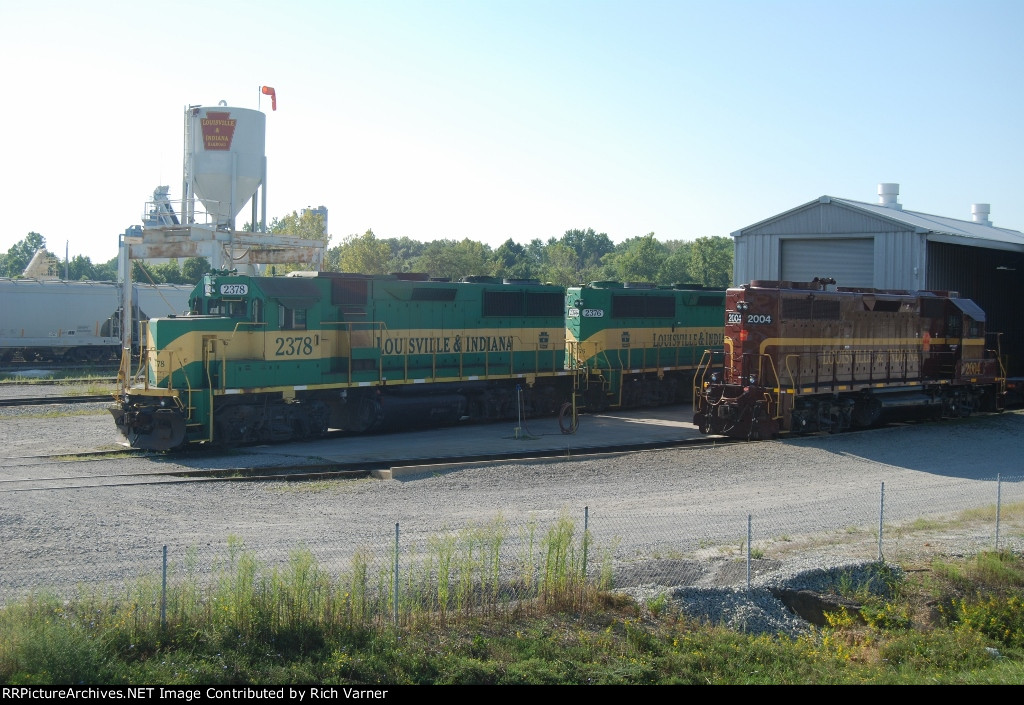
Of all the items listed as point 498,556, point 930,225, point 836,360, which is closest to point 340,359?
point 836,360

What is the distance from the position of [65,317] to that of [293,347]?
24.8 m

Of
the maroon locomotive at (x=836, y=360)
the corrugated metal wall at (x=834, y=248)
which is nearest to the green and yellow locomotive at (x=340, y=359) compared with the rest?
the maroon locomotive at (x=836, y=360)

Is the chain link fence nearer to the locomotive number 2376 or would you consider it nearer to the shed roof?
the locomotive number 2376

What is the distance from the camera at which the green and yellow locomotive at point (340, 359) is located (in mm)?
19234

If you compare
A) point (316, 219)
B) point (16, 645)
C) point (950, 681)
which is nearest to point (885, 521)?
point (950, 681)

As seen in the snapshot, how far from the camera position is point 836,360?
22.9 meters

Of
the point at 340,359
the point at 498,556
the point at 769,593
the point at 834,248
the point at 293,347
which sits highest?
the point at 834,248

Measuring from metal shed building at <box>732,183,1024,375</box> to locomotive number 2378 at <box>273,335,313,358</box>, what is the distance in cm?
1601

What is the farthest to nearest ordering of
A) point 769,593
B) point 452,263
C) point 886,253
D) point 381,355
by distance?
point 452,263 < point 886,253 < point 381,355 < point 769,593

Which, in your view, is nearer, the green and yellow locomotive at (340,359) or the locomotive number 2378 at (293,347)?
the green and yellow locomotive at (340,359)

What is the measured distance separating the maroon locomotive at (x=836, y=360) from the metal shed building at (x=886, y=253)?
1.77m

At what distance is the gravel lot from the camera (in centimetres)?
1102

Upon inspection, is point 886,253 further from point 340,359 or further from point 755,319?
point 340,359

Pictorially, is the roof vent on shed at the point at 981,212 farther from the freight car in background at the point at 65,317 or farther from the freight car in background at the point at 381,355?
the freight car in background at the point at 65,317
